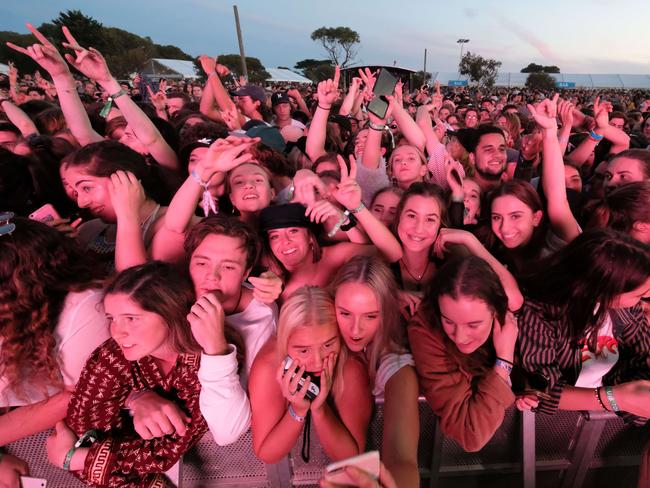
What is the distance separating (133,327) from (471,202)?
2.59m

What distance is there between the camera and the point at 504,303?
75.3 inches

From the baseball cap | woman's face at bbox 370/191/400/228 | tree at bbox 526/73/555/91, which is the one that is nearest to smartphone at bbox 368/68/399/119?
woman's face at bbox 370/191/400/228

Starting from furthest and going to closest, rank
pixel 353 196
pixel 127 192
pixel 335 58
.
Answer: pixel 335 58
pixel 353 196
pixel 127 192

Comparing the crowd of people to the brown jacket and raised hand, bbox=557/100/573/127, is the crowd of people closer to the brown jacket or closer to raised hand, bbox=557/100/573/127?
the brown jacket

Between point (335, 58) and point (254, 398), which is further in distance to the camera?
point (335, 58)

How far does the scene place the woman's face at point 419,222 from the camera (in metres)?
2.48

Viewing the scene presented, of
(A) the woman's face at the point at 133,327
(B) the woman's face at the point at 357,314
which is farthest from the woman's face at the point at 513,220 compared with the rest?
(A) the woman's face at the point at 133,327

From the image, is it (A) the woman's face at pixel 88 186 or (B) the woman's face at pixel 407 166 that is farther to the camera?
(B) the woman's face at pixel 407 166

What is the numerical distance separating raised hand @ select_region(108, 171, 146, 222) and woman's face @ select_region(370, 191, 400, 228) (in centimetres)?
169

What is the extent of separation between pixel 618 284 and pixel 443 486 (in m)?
1.48

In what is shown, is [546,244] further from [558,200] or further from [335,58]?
[335,58]

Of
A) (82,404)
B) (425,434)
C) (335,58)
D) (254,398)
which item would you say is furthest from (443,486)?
(335,58)

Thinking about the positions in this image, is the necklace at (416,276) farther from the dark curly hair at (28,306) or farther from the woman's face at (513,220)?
the dark curly hair at (28,306)

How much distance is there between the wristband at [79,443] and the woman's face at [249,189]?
1567 millimetres
